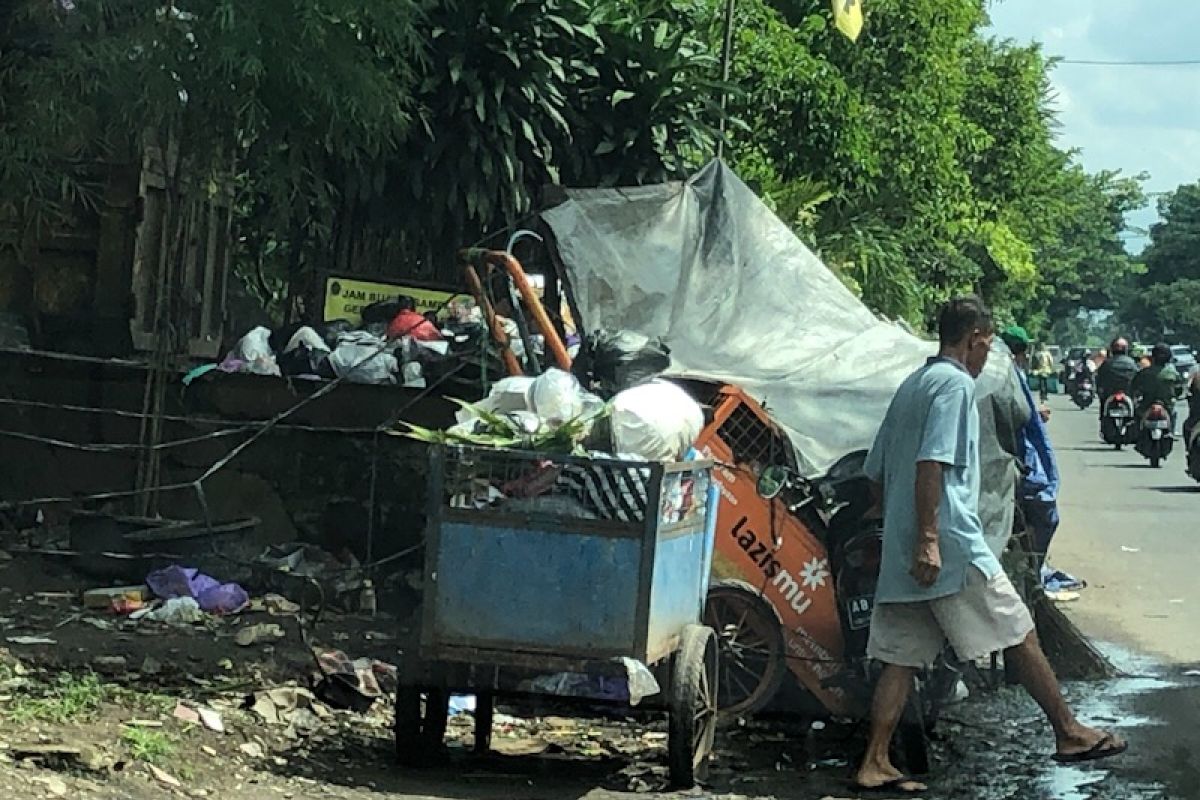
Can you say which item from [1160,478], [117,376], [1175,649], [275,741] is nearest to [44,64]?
[117,376]

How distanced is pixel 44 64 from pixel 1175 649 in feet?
22.5

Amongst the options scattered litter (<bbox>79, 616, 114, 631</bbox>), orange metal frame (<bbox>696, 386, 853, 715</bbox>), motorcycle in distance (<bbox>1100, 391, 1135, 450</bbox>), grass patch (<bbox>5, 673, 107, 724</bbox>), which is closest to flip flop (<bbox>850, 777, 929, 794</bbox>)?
orange metal frame (<bbox>696, 386, 853, 715</bbox>)

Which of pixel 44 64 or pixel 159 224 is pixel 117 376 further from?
pixel 44 64

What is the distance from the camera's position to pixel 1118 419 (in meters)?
26.9

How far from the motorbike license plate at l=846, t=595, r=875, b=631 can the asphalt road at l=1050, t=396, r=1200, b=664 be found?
9.71ft

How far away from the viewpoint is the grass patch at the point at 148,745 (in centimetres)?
600

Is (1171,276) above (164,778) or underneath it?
above

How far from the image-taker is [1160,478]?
72.8ft

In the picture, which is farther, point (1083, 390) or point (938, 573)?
point (1083, 390)

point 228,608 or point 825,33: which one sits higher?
point 825,33

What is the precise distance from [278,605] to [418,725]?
2.36m

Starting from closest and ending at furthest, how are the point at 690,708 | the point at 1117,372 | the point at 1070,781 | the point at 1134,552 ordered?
the point at 690,708, the point at 1070,781, the point at 1134,552, the point at 1117,372

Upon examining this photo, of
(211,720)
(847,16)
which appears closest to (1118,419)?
(847,16)

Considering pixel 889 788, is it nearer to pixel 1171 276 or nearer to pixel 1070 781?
pixel 1070 781
